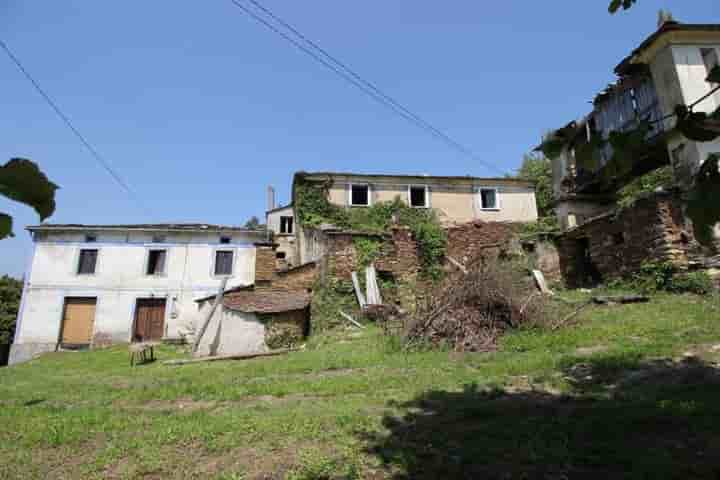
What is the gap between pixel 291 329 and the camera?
10430 millimetres

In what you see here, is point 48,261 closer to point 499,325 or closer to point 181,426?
point 181,426

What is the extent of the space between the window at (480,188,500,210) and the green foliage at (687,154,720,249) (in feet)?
58.8

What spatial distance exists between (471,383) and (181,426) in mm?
3425

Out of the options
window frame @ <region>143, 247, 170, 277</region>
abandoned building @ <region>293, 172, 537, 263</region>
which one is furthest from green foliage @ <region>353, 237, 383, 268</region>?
window frame @ <region>143, 247, 170, 277</region>

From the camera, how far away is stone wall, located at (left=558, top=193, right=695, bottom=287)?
1002cm

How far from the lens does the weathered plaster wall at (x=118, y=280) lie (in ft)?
57.7

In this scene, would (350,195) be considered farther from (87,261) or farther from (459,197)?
(87,261)

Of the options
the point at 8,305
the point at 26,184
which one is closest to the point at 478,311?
the point at 26,184

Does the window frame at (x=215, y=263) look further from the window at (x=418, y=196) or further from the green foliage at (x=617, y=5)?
the green foliage at (x=617, y=5)

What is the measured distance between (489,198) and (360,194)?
646 centimetres

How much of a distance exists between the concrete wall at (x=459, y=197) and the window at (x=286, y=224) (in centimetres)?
1015

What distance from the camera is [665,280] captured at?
10008mm

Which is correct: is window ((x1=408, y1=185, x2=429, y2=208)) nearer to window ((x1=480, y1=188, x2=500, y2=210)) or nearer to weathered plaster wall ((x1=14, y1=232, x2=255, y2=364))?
window ((x1=480, y1=188, x2=500, y2=210))

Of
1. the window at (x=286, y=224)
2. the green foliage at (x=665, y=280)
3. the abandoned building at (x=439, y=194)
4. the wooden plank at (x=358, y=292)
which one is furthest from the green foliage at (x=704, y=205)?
the window at (x=286, y=224)
